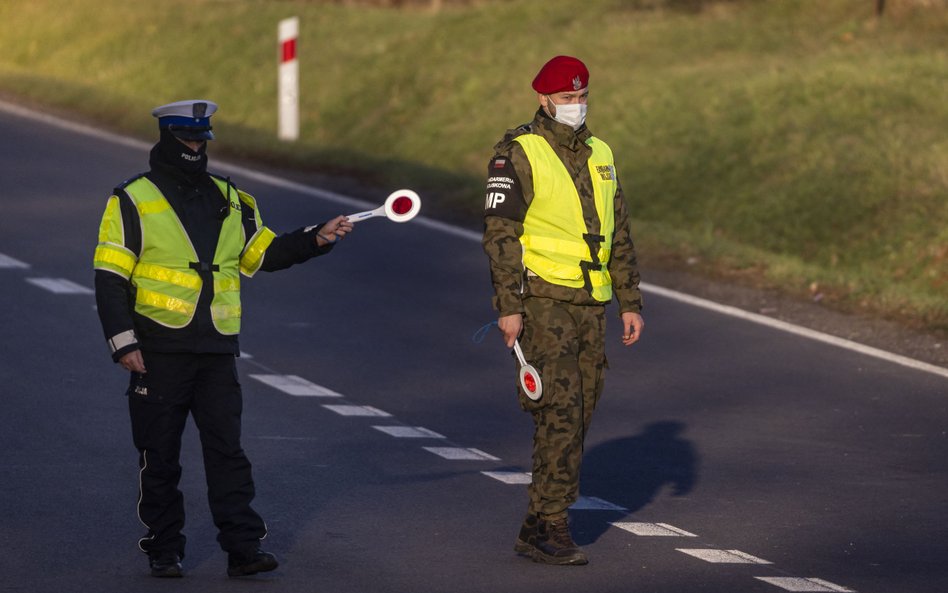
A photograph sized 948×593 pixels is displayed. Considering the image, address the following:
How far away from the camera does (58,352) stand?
1256 cm

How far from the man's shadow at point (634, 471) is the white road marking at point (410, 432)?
876mm

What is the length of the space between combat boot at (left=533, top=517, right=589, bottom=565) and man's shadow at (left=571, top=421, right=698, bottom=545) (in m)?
0.44

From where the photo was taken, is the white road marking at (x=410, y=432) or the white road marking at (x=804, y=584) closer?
the white road marking at (x=804, y=584)

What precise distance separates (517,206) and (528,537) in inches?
53.4

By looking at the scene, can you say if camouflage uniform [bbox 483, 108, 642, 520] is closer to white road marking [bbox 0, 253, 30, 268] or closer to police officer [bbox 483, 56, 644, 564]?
police officer [bbox 483, 56, 644, 564]

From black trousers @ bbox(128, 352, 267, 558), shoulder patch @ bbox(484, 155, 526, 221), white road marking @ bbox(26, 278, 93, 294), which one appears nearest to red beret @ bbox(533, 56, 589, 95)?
shoulder patch @ bbox(484, 155, 526, 221)

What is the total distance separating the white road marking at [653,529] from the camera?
28.2 feet

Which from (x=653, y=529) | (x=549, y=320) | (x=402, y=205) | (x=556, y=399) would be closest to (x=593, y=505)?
(x=653, y=529)

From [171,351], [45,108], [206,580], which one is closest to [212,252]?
[171,351]

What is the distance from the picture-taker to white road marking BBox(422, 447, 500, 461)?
10109mm

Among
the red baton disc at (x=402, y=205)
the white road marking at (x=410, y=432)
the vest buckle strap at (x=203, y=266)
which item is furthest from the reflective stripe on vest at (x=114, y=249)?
the white road marking at (x=410, y=432)

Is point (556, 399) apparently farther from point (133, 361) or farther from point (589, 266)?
point (133, 361)

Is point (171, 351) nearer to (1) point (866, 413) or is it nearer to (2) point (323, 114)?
(1) point (866, 413)

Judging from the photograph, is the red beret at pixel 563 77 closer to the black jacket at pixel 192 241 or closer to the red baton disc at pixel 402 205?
the red baton disc at pixel 402 205
